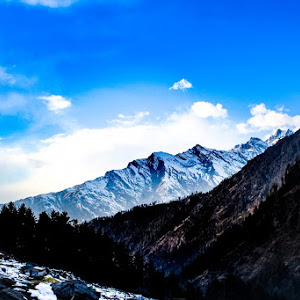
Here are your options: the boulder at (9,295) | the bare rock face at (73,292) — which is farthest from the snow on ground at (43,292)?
the boulder at (9,295)

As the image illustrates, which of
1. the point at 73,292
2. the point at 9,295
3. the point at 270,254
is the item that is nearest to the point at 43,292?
the point at 73,292

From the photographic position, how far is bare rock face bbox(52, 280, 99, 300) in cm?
2486

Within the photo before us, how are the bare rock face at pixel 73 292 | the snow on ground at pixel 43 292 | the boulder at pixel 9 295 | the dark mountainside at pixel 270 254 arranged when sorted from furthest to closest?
1. the dark mountainside at pixel 270 254
2. the bare rock face at pixel 73 292
3. the snow on ground at pixel 43 292
4. the boulder at pixel 9 295

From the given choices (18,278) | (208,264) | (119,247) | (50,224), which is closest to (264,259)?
(208,264)

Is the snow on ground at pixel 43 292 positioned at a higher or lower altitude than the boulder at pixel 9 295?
lower

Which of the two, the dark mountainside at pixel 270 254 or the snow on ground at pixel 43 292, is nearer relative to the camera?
the snow on ground at pixel 43 292

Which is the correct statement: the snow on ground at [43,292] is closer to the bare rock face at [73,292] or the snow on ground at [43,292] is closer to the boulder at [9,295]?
the bare rock face at [73,292]

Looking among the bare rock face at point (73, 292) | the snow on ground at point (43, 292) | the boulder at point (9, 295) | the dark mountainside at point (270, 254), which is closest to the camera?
the boulder at point (9, 295)

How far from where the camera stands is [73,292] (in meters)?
25.0

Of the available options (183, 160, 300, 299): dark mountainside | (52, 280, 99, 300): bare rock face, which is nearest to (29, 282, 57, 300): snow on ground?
(52, 280, 99, 300): bare rock face

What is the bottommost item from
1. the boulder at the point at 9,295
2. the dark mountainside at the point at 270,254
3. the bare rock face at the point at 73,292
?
the dark mountainside at the point at 270,254

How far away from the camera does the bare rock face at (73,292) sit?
2486 cm

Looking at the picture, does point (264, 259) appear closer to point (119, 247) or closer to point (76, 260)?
point (119, 247)

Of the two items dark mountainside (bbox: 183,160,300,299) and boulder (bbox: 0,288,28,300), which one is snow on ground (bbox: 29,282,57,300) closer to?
boulder (bbox: 0,288,28,300)
